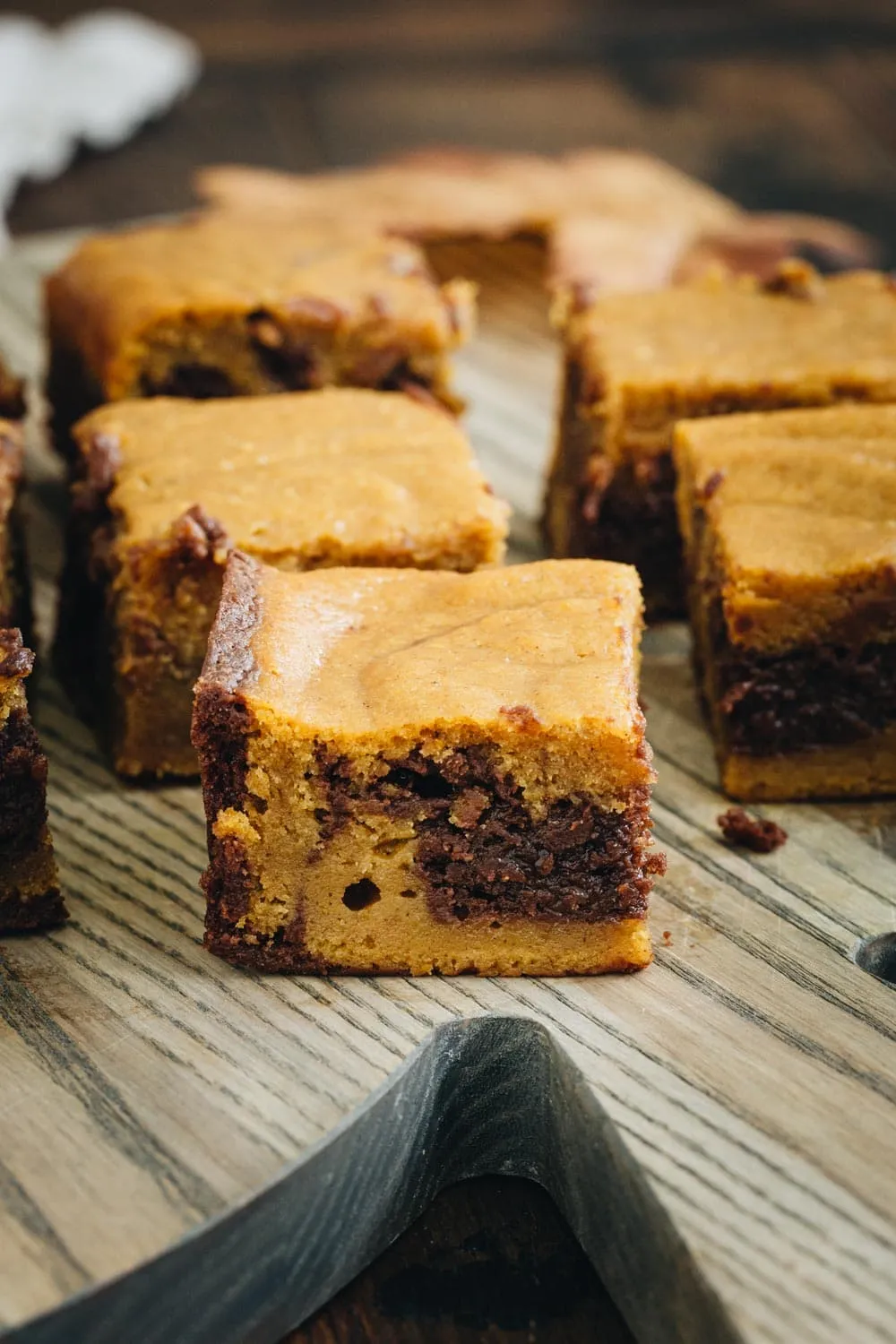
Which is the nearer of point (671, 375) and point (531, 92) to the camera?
point (671, 375)

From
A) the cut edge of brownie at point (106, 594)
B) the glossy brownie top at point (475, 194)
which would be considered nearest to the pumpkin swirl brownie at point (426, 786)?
the cut edge of brownie at point (106, 594)

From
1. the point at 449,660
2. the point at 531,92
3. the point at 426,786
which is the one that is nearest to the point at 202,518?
the point at 449,660

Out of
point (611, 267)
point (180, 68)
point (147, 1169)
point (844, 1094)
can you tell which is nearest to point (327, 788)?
point (147, 1169)

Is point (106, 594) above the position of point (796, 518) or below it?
below

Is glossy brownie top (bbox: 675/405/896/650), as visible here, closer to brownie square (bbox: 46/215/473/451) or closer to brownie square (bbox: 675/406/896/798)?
brownie square (bbox: 675/406/896/798)

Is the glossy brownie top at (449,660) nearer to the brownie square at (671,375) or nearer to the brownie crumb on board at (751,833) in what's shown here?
the brownie crumb on board at (751,833)

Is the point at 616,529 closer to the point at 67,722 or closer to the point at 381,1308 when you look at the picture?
the point at 67,722

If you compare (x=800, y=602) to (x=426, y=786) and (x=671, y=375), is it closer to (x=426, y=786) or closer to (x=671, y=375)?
(x=671, y=375)

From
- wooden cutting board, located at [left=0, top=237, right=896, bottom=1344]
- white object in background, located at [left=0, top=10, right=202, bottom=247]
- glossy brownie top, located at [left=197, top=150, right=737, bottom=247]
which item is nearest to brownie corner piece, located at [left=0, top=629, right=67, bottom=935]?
wooden cutting board, located at [left=0, top=237, right=896, bottom=1344]
